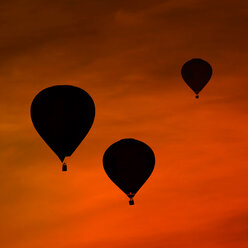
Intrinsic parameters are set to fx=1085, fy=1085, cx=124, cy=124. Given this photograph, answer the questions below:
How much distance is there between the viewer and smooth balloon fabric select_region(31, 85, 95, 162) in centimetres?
5681

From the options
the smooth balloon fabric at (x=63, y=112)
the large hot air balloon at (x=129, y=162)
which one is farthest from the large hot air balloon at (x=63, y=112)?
the large hot air balloon at (x=129, y=162)

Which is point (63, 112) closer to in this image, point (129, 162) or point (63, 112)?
point (63, 112)

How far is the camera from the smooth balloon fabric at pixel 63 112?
5681 cm

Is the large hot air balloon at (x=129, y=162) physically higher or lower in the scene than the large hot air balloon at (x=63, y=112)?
lower

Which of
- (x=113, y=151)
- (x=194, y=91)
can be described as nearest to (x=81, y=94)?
(x=113, y=151)

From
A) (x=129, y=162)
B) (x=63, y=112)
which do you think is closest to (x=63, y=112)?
(x=63, y=112)

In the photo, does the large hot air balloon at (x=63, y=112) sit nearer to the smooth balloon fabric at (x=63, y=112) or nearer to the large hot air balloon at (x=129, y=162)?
the smooth balloon fabric at (x=63, y=112)

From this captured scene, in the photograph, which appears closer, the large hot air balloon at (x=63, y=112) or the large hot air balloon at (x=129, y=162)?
the large hot air balloon at (x=63, y=112)

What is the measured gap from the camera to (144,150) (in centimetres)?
6106

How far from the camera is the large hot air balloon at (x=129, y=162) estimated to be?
60.2 meters

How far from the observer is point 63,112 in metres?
57.2

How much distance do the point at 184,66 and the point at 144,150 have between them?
19.5m

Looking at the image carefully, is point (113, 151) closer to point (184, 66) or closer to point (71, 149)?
point (71, 149)

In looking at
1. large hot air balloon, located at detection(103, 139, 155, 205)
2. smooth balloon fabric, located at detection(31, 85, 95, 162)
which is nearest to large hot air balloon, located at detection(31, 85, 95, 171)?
smooth balloon fabric, located at detection(31, 85, 95, 162)
